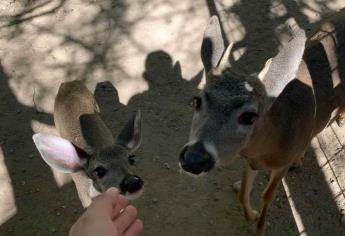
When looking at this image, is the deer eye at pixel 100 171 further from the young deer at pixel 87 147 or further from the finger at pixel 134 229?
the finger at pixel 134 229

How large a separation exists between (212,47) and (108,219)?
150 cm

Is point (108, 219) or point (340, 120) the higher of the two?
point (108, 219)

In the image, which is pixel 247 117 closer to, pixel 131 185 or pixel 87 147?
pixel 131 185

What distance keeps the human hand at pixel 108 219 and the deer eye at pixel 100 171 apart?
0.65 meters

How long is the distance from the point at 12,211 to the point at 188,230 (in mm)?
1646

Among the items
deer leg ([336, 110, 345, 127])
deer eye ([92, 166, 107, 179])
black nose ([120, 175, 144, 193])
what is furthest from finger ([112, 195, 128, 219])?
deer leg ([336, 110, 345, 127])

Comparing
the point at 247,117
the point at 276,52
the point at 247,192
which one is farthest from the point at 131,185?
the point at 276,52

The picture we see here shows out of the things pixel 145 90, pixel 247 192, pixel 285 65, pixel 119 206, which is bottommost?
pixel 247 192

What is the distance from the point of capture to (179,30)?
233 inches

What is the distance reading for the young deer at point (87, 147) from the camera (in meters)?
3.53

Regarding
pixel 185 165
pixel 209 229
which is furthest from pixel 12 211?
pixel 185 165

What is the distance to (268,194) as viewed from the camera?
4102 mm

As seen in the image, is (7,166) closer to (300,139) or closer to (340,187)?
(300,139)

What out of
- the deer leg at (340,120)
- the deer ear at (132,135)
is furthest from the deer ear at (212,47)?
the deer leg at (340,120)
